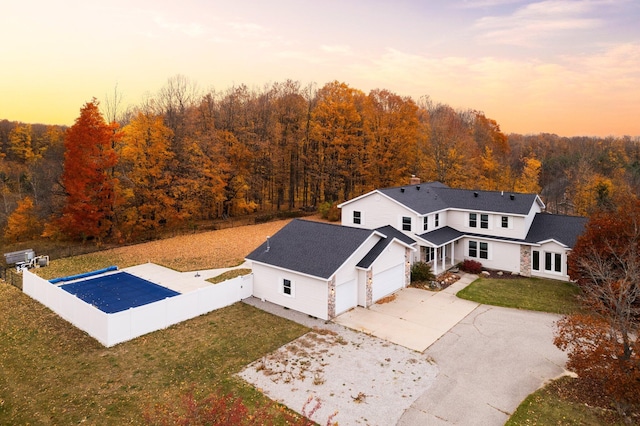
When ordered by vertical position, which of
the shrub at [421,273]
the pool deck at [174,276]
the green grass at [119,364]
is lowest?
the green grass at [119,364]

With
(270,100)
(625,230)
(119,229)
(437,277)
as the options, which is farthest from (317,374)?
(270,100)

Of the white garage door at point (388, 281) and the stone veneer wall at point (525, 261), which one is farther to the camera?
the stone veneer wall at point (525, 261)

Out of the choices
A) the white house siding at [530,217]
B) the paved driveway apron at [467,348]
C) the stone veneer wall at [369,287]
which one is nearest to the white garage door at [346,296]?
the paved driveway apron at [467,348]

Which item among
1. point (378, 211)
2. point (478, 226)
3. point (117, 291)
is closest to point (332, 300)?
point (378, 211)

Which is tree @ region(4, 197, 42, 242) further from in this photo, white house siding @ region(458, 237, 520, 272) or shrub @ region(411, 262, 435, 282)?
white house siding @ region(458, 237, 520, 272)

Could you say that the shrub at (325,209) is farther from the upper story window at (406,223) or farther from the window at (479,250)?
the window at (479,250)

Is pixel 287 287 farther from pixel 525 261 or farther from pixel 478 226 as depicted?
pixel 525 261

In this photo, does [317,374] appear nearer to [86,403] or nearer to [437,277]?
[86,403]
